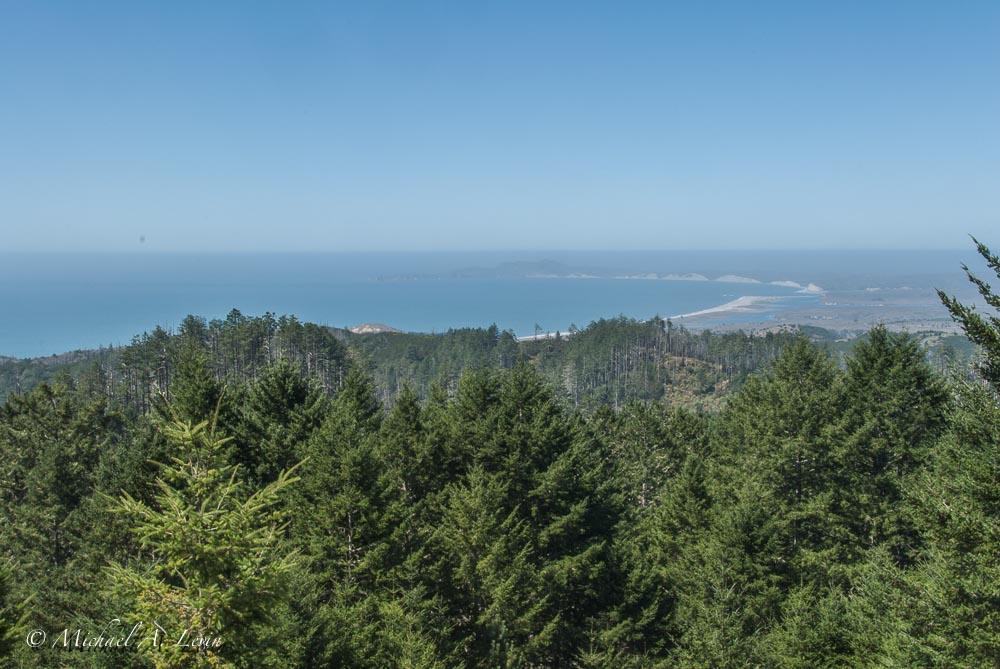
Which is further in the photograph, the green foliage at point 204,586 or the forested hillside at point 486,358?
the forested hillside at point 486,358

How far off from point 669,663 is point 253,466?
12.7 meters

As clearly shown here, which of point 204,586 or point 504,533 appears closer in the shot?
point 204,586

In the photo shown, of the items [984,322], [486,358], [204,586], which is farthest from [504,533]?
[486,358]

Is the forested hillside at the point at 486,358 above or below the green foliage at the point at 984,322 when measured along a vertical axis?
below

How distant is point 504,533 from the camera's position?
14.6 m

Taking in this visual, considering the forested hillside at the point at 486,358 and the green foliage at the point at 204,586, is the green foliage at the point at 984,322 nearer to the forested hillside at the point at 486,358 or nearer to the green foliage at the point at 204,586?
the green foliage at the point at 204,586

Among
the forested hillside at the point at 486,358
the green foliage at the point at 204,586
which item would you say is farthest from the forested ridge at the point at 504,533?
the forested hillside at the point at 486,358

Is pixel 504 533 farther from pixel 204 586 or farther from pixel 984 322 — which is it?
pixel 984 322

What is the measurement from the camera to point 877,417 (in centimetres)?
1880

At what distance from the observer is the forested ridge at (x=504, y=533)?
23.1 ft

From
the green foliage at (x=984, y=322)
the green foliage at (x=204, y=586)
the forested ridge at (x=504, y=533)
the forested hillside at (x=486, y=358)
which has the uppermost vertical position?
the green foliage at (x=984, y=322)

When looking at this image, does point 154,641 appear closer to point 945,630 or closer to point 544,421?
point 945,630

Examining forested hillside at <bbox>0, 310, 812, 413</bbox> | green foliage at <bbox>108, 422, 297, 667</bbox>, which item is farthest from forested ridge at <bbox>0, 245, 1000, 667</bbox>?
forested hillside at <bbox>0, 310, 812, 413</bbox>

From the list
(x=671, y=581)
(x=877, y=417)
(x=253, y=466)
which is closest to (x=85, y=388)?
(x=253, y=466)
